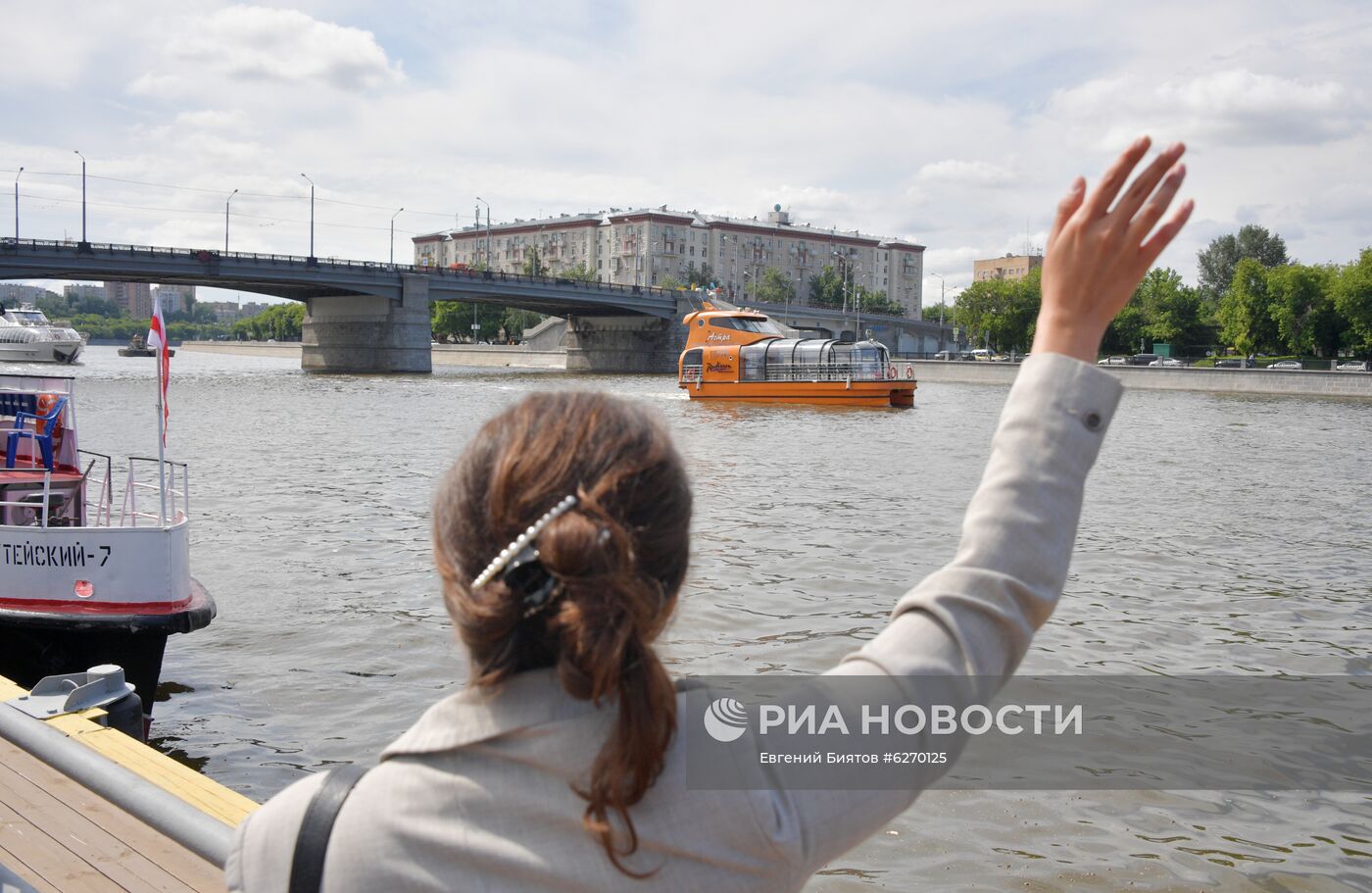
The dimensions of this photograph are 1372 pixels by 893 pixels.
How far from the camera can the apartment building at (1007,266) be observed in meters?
166

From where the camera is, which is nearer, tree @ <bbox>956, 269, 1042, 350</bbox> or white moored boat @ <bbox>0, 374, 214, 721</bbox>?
white moored boat @ <bbox>0, 374, 214, 721</bbox>

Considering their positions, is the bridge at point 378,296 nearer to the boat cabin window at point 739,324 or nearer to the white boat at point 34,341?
the white boat at point 34,341

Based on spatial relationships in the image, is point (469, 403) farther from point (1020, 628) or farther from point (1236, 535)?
point (1020, 628)

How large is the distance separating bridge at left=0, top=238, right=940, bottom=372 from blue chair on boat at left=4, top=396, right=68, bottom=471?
4532 centimetres

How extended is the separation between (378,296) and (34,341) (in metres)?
19.1

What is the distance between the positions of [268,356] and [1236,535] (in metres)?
132

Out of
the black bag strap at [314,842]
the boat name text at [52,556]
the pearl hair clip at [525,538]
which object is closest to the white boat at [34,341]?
the boat name text at [52,556]

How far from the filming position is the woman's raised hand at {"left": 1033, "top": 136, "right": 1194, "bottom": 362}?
1350 mm

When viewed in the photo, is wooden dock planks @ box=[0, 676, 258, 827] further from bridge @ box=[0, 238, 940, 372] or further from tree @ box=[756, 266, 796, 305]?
tree @ box=[756, 266, 796, 305]

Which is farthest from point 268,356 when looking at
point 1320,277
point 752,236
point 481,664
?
point 481,664

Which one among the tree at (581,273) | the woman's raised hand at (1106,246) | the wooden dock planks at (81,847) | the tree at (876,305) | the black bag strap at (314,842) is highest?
the tree at (581,273)

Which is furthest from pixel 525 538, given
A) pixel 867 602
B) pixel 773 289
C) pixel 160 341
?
pixel 773 289

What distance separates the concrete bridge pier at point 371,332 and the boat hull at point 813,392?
28795 mm

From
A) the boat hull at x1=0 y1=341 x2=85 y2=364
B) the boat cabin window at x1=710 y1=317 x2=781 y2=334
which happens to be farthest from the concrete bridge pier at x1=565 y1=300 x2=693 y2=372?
the boat hull at x1=0 y1=341 x2=85 y2=364
